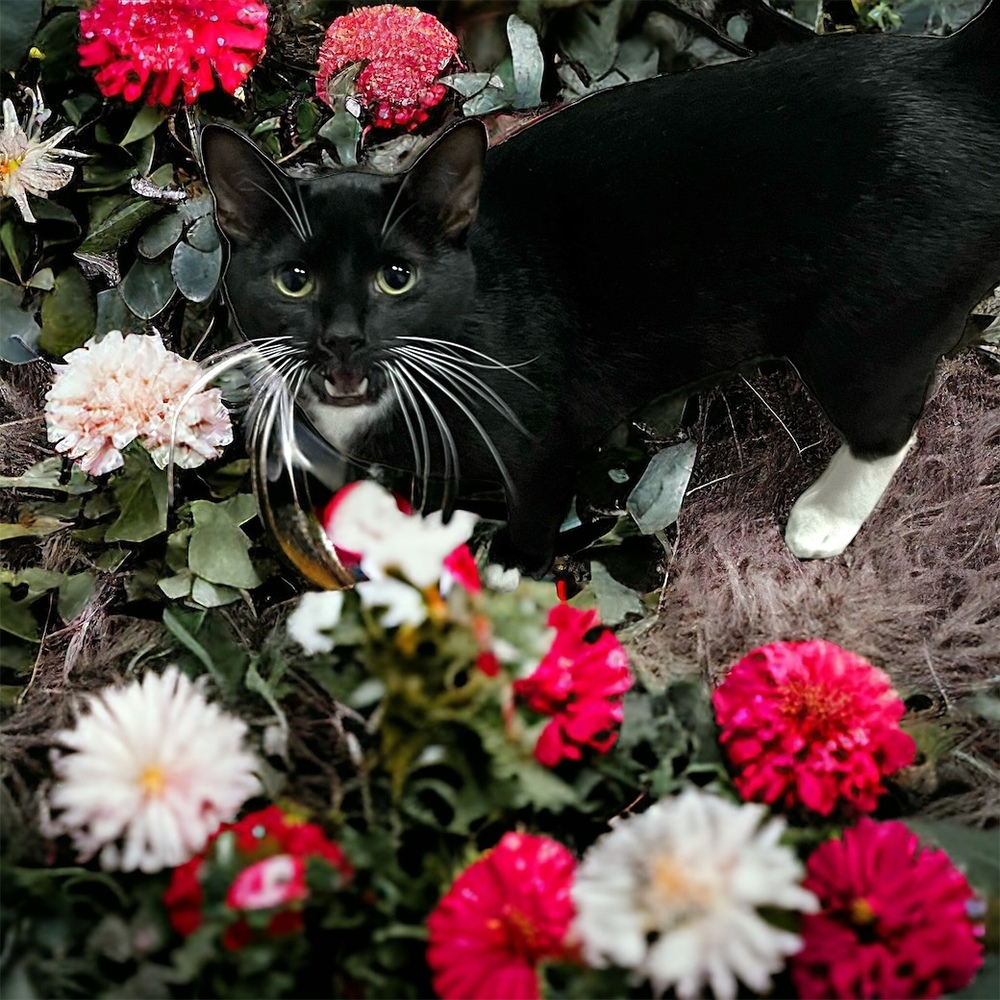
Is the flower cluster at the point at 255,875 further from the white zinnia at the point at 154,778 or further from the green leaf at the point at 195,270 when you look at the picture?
the green leaf at the point at 195,270

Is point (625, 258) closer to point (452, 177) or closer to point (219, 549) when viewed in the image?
point (452, 177)

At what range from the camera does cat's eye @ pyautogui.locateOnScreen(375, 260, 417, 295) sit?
0.83m

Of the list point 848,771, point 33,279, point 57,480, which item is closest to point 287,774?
A: point 848,771

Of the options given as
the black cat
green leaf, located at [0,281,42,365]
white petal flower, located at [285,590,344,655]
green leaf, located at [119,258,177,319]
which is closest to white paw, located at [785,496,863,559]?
the black cat

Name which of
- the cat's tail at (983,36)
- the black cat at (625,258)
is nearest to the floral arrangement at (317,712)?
the black cat at (625,258)

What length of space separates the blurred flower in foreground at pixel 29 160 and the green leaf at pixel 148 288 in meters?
0.10

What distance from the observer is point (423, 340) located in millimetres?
842

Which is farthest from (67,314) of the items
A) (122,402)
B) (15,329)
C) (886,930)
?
(886,930)

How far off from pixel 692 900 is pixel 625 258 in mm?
546

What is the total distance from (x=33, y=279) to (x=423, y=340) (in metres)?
0.40

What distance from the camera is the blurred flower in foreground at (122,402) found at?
2.94ft

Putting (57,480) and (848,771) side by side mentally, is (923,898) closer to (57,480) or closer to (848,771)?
(848,771)

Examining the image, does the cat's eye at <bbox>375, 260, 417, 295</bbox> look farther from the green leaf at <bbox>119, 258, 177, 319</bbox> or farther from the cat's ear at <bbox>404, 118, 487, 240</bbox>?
the green leaf at <bbox>119, 258, 177, 319</bbox>

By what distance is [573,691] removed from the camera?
65 cm
